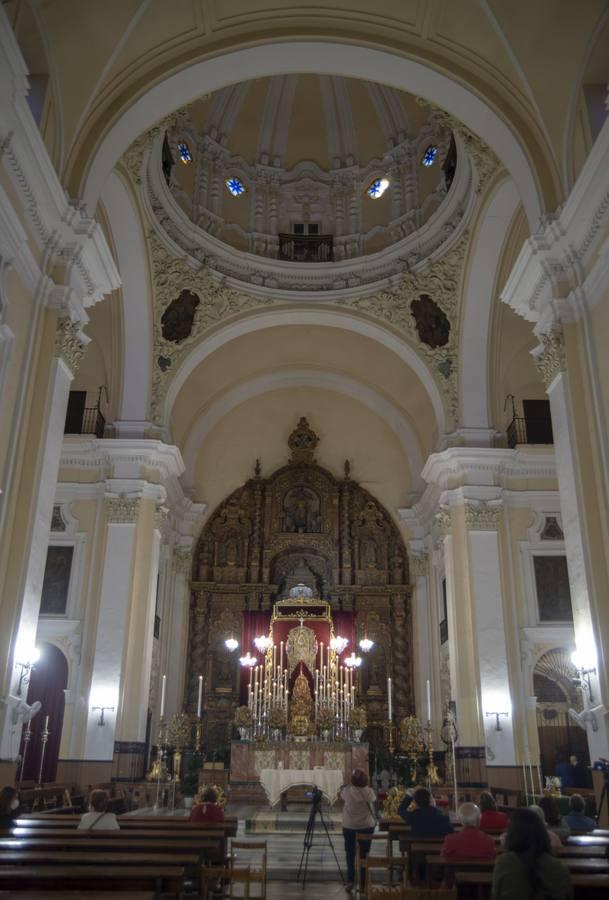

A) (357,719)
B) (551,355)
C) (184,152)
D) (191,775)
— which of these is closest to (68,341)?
(551,355)

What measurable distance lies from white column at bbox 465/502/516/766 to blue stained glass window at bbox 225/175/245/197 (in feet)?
29.5

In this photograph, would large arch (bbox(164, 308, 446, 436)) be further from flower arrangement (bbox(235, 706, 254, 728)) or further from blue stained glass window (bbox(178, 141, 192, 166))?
flower arrangement (bbox(235, 706, 254, 728))

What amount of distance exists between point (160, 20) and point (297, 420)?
12.4 m

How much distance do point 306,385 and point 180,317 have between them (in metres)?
5.28

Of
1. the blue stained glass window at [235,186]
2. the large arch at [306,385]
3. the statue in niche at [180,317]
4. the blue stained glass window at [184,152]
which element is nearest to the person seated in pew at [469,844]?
the statue in niche at [180,317]

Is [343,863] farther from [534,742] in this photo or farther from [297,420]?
[297,420]

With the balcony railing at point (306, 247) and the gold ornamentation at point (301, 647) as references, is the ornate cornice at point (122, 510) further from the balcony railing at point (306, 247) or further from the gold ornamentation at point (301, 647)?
the balcony railing at point (306, 247)

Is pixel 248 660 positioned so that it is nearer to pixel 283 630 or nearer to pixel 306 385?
pixel 283 630

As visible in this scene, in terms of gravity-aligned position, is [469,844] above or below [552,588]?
below

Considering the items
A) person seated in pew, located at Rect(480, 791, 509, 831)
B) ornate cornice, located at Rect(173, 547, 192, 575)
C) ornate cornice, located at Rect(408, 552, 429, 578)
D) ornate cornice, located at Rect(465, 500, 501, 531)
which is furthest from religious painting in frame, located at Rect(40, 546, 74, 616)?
person seated in pew, located at Rect(480, 791, 509, 831)

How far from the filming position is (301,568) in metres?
20.6

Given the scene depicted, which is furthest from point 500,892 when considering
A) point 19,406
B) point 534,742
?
point 534,742

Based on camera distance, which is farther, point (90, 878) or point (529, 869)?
point (90, 878)

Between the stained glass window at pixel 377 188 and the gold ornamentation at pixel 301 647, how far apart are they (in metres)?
10.4
